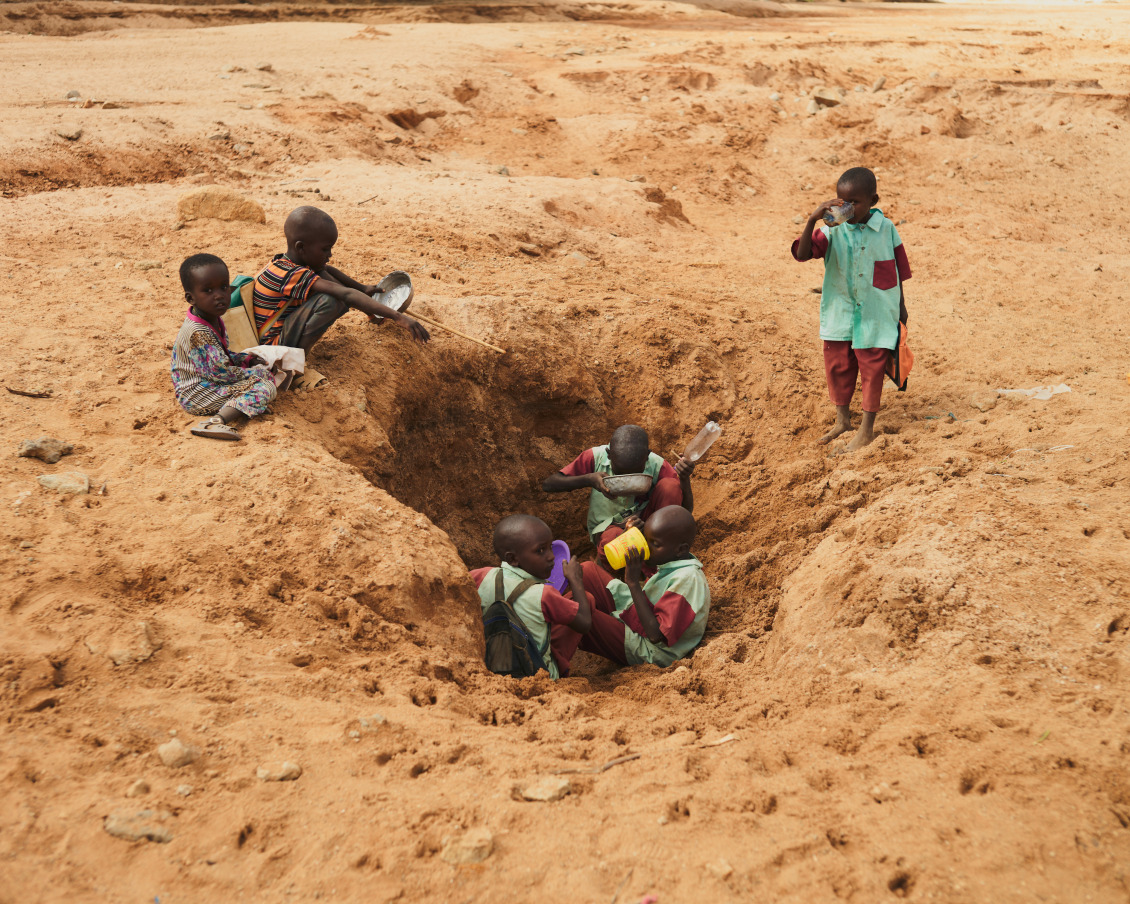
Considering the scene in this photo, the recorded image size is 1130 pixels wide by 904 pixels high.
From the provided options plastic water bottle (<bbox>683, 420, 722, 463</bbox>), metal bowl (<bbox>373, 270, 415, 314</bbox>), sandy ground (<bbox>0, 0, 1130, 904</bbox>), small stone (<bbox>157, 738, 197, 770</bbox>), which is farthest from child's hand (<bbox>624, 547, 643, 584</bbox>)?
small stone (<bbox>157, 738, 197, 770</bbox>)

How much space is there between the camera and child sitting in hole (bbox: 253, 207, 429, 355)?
153 inches

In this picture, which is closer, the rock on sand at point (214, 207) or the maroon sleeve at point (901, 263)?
the maroon sleeve at point (901, 263)

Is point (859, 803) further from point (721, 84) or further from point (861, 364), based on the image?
point (721, 84)

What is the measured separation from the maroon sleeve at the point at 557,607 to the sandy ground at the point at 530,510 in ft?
1.01

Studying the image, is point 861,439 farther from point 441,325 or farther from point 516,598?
point 441,325

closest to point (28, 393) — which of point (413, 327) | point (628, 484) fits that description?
point (413, 327)

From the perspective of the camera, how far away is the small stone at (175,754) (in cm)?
215

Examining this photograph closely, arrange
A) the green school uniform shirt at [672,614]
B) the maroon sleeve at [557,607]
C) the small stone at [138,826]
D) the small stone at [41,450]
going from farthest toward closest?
the green school uniform shirt at [672,614] → the maroon sleeve at [557,607] → the small stone at [41,450] → the small stone at [138,826]

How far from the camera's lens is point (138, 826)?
6.44ft

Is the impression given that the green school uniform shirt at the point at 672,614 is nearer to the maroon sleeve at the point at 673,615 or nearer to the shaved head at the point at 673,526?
the maroon sleeve at the point at 673,615

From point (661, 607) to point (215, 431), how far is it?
2054mm

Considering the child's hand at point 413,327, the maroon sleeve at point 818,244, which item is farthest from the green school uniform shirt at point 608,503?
the maroon sleeve at point 818,244

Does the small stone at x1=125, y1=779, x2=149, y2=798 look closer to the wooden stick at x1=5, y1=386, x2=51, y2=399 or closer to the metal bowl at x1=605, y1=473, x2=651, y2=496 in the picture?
the wooden stick at x1=5, y1=386, x2=51, y2=399

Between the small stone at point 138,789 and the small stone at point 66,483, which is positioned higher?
the small stone at point 66,483
